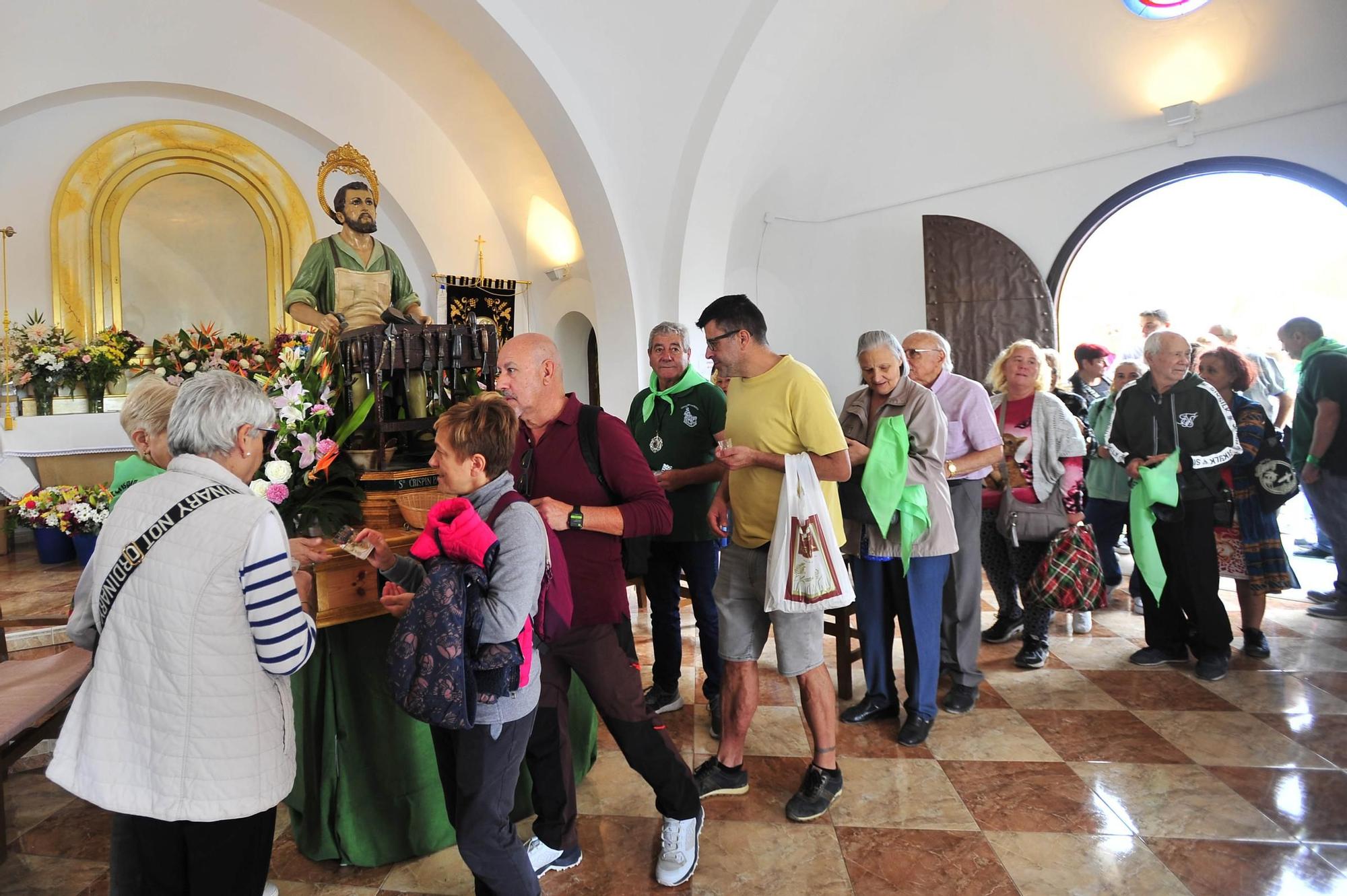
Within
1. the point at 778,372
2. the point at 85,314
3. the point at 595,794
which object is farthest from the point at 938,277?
the point at 85,314

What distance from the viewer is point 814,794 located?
2691 millimetres

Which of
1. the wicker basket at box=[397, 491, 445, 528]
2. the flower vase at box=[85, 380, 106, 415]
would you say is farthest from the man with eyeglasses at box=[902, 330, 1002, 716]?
the flower vase at box=[85, 380, 106, 415]

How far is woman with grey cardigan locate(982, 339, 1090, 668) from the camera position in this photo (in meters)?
4.08

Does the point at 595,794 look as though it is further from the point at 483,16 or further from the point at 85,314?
the point at 85,314

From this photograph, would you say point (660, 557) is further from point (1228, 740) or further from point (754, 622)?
point (1228, 740)

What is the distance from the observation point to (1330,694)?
358 cm

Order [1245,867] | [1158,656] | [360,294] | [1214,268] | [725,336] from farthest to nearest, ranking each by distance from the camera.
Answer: [1214,268] < [1158,656] < [360,294] < [725,336] < [1245,867]

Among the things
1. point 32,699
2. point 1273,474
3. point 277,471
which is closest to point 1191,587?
point 1273,474

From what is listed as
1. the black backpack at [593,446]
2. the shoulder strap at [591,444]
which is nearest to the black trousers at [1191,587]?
the black backpack at [593,446]

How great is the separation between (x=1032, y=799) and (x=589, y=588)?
1.79 metres

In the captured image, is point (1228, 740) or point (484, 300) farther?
point (484, 300)

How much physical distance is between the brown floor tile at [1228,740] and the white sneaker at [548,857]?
7.79ft

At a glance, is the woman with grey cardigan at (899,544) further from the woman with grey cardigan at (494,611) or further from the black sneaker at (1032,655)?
the woman with grey cardigan at (494,611)

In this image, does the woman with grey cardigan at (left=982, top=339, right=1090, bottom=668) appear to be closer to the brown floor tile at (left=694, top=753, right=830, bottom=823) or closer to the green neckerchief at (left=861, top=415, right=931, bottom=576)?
the green neckerchief at (left=861, top=415, right=931, bottom=576)
